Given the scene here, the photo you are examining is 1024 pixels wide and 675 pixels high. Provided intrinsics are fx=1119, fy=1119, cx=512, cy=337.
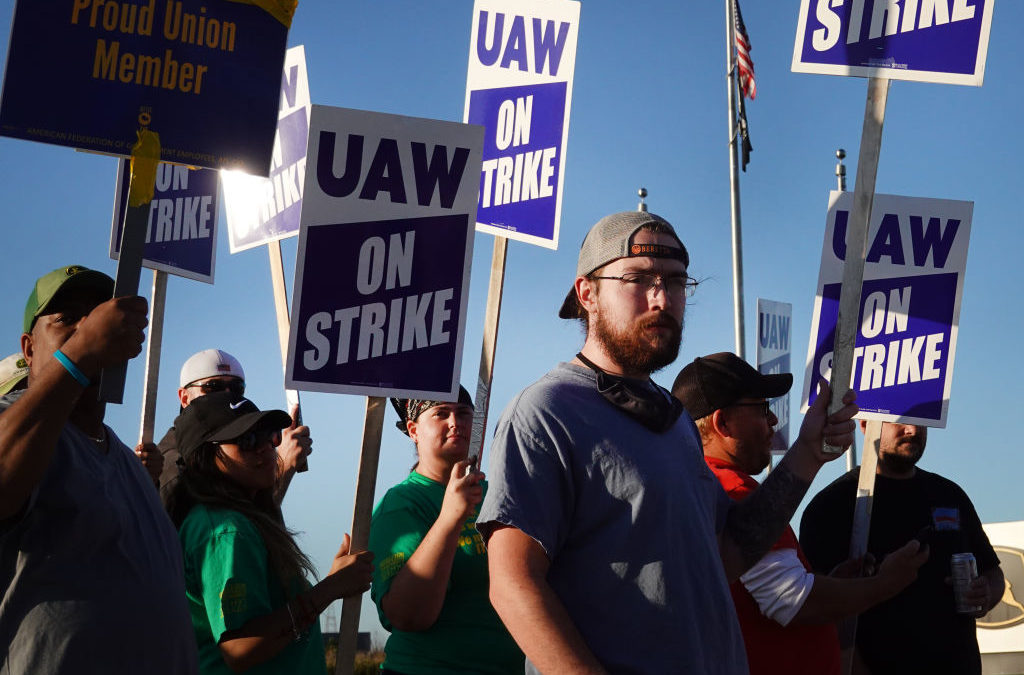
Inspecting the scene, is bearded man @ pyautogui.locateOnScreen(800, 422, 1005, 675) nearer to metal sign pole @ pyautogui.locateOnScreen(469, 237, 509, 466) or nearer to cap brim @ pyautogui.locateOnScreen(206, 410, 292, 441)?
metal sign pole @ pyautogui.locateOnScreen(469, 237, 509, 466)

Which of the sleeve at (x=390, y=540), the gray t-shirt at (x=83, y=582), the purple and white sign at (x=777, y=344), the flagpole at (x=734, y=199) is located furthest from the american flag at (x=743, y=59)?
the gray t-shirt at (x=83, y=582)

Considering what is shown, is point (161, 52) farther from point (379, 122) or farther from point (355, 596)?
point (355, 596)

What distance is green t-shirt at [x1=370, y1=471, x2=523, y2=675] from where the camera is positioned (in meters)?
3.58

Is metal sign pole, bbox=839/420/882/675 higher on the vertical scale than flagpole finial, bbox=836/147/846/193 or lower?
lower

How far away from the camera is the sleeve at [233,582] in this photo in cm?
327

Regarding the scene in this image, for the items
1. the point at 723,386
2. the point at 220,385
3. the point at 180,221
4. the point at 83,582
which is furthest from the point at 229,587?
the point at 180,221

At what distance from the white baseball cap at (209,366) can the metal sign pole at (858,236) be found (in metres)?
2.86

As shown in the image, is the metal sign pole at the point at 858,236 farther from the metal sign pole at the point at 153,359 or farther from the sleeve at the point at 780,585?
the metal sign pole at the point at 153,359

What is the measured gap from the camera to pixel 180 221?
5.39 m

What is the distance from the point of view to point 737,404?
3.99m

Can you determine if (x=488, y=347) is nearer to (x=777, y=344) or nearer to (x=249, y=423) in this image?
(x=249, y=423)

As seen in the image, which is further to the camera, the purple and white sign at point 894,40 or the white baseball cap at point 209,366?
the white baseball cap at point 209,366

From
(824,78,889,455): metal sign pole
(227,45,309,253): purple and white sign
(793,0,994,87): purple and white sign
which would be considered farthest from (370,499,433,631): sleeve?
(793,0,994,87): purple and white sign

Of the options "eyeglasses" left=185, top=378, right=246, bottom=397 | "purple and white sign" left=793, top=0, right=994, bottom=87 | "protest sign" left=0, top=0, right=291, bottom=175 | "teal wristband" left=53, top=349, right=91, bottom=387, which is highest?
"purple and white sign" left=793, top=0, right=994, bottom=87
